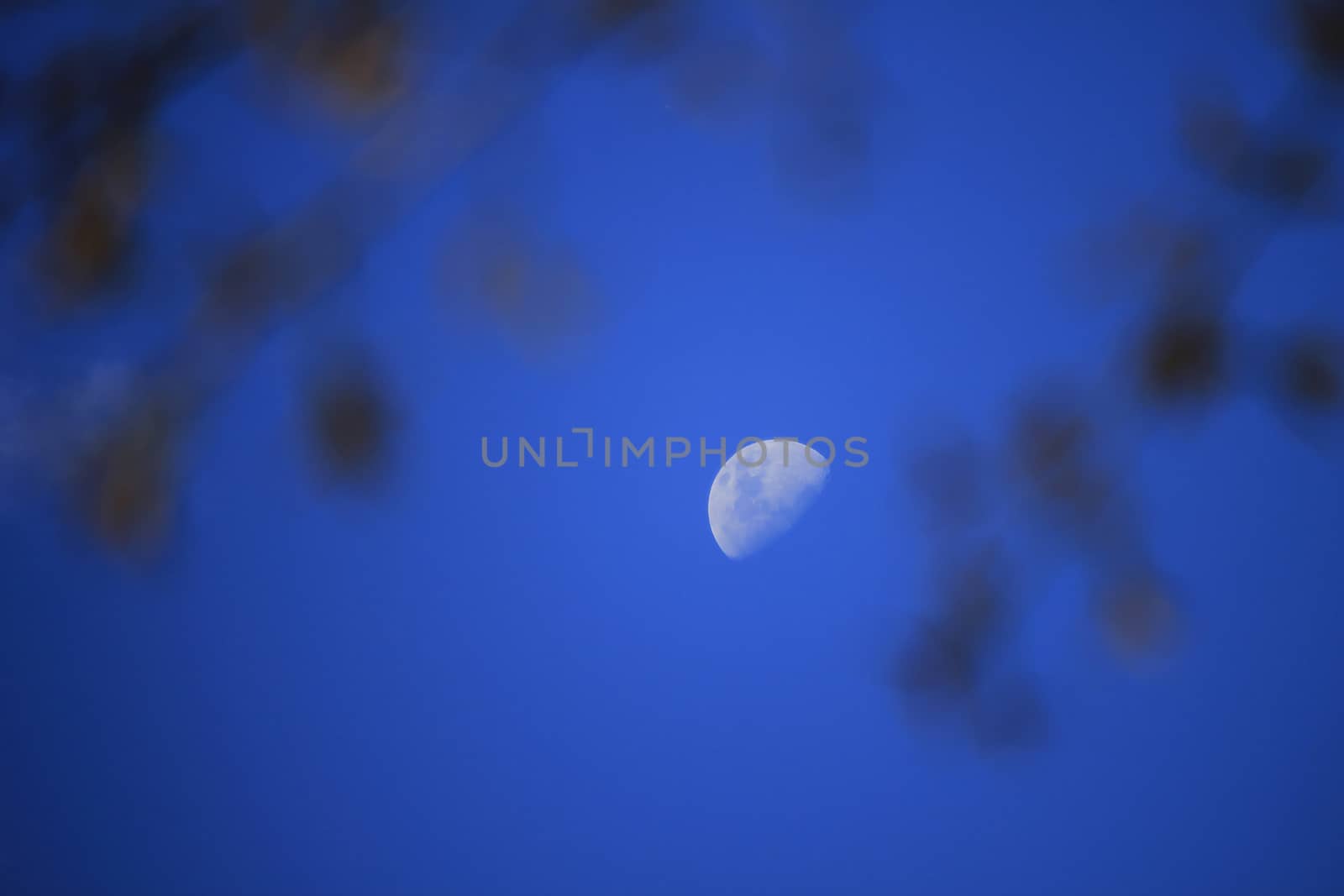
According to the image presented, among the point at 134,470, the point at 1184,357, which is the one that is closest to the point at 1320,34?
the point at 1184,357

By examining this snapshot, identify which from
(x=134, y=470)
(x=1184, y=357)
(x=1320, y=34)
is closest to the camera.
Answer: (x=1184, y=357)

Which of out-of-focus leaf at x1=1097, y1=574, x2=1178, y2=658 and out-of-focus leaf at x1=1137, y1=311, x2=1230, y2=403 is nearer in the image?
out-of-focus leaf at x1=1137, y1=311, x2=1230, y2=403

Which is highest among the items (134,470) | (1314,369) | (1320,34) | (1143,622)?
(1320,34)

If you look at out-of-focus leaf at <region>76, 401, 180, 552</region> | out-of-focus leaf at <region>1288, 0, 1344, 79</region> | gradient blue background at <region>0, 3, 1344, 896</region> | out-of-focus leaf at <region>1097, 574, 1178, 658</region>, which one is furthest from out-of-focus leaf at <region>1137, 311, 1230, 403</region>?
out-of-focus leaf at <region>76, 401, 180, 552</region>

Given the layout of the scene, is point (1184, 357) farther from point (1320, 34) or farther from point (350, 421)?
point (350, 421)

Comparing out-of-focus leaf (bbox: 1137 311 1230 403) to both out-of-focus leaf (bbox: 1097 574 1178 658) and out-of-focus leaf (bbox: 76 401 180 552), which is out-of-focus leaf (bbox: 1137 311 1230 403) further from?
out-of-focus leaf (bbox: 76 401 180 552)

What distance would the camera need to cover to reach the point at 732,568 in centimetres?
136

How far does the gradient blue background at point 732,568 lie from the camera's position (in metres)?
1.36

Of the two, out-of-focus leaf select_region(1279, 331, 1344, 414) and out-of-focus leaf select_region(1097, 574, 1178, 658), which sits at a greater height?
out-of-focus leaf select_region(1279, 331, 1344, 414)

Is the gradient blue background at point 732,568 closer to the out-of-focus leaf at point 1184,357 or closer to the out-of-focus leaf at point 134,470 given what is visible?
the out-of-focus leaf at point 134,470

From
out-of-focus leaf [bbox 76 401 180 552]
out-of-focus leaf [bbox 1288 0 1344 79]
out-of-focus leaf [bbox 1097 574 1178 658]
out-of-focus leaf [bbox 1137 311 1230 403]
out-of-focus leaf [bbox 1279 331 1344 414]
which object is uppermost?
out-of-focus leaf [bbox 1288 0 1344 79]

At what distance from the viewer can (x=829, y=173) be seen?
4.52 ft

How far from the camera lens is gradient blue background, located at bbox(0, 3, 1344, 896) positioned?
4.45ft

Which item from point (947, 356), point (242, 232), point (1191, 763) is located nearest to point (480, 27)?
point (242, 232)
